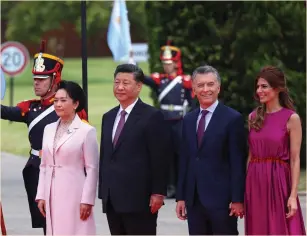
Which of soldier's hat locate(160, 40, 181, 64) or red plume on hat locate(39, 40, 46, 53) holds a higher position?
soldier's hat locate(160, 40, 181, 64)

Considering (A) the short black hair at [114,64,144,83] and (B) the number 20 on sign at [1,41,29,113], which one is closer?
(A) the short black hair at [114,64,144,83]

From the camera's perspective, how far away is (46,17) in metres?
57.2

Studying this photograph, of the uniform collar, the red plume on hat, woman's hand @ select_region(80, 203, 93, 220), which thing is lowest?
woman's hand @ select_region(80, 203, 93, 220)

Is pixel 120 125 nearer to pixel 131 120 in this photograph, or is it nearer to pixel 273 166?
pixel 131 120

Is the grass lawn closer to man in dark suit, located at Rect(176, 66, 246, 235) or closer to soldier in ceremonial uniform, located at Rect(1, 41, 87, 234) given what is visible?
soldier in ceremonial uniform, located at Rect(1, 41, 87, 234)

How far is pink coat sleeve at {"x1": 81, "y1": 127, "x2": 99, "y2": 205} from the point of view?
8.01 m

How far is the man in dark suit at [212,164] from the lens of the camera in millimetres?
7797

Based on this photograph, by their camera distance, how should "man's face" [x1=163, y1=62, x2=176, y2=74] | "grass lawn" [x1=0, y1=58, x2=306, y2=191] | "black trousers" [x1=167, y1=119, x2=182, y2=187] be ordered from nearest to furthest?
1. "black trousers" [x1=167, y1=119, x2=182, y2=187]
2. "man's face" [x1=163, y1=62, x2=176, y2=74]
3. "grass lawn" [x1=0, y1=58, x2=306, y2=191]

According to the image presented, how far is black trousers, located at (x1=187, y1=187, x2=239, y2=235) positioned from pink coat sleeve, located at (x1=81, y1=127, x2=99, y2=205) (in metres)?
0.68

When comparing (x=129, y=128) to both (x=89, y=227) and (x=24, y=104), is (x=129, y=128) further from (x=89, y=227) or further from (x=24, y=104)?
(x=24, y=104)

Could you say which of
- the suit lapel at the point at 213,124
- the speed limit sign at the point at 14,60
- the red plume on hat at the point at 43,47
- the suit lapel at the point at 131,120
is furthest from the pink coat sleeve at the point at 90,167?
the speed limit sign at the point at 14,60

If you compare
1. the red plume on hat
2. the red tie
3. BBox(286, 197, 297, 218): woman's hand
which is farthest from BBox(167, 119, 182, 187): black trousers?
BBox(286, 197, 297, 218): woman's hand

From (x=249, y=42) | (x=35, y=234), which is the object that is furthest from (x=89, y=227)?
(x=249, y=42)

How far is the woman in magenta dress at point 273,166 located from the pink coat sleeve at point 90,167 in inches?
42.1
